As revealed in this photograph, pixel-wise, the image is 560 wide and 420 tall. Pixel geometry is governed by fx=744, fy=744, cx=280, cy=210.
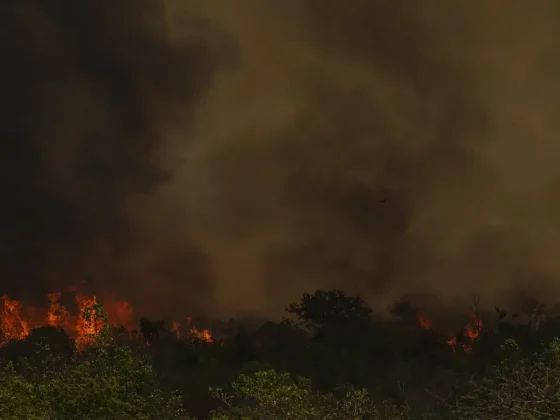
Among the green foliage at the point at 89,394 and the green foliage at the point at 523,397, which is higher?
the green foliage at the point at 89,394

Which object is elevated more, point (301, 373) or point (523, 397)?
point (301, 373)

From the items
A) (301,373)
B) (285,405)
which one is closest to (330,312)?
(301,373)

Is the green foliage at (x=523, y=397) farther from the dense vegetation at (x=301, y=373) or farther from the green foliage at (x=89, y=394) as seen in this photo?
the green foliage at (x=89, y=394)

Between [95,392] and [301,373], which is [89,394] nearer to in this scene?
[95,392]

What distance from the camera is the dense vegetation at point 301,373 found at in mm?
34491

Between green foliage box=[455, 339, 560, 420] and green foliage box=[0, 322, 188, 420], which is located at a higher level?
green foliage box=[0, 322, 188, 420]

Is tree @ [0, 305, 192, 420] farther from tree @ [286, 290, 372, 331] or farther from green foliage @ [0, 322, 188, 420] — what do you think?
tree @ [286, 290, 372, 331]

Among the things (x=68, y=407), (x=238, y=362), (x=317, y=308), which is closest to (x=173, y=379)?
(x=238, y=362)

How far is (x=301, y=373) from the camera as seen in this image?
298ft

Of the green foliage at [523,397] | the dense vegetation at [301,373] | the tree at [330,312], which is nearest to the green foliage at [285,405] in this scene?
the dense vegetation at [301,373]

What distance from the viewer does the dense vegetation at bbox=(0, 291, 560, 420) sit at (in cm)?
3449

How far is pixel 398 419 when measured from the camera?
47344 millimetres

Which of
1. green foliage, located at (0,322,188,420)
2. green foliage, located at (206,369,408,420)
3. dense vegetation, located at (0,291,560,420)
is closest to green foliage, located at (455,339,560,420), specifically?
dense vegetation, located at (0,291,560,420)

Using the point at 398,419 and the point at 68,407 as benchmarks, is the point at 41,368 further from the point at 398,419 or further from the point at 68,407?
the point at 398,419
